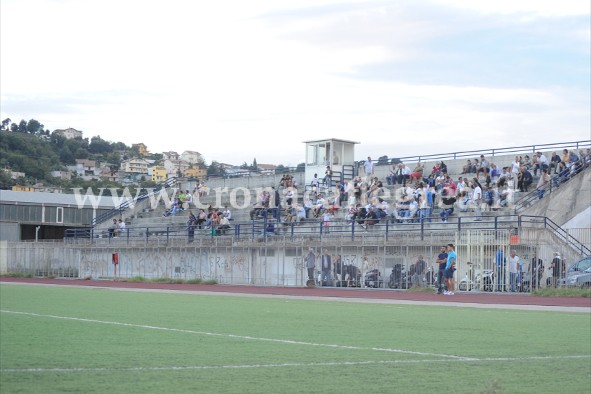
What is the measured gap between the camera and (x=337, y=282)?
36.1 m

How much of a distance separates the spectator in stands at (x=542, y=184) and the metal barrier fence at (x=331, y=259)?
467cm

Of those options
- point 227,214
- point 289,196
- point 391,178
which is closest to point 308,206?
point 289,196

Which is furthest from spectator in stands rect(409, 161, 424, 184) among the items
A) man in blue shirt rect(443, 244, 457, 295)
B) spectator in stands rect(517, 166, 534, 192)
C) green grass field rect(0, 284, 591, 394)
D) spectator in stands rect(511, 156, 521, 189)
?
green grass field rect(0, 284, 591, 394)

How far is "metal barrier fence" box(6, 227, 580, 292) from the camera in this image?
101 ft

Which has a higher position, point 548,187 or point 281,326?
point 548,187

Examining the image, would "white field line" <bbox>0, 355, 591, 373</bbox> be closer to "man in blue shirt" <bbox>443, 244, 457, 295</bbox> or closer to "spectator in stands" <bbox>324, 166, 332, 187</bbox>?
"man in blue shirt" <bbox>443, 244, 457, 295</bbox>

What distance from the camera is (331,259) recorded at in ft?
120

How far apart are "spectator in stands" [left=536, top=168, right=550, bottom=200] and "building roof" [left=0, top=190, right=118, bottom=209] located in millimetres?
41927

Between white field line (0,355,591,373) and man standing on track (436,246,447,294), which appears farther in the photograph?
man standing on track (436,246,447,294)

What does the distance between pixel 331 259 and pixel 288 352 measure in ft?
82.9

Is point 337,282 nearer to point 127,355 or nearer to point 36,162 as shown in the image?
point 127,355

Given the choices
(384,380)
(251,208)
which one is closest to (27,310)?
(384,380)

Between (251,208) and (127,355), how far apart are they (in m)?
38.9

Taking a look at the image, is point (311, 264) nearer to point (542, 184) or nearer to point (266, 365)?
point (542, 184)
